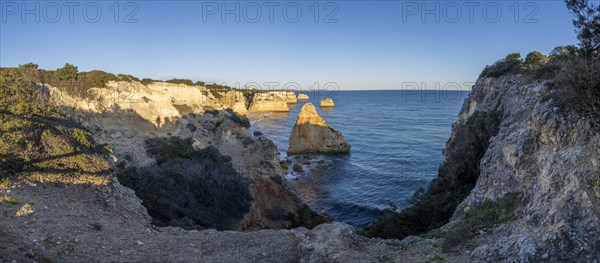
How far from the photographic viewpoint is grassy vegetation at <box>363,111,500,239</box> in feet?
55.7

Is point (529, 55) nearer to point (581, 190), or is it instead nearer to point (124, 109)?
point (581, 190)

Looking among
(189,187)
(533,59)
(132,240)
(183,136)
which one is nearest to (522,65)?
(533,59)

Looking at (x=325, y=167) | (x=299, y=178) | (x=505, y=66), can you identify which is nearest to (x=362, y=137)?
(x=325, y=167)

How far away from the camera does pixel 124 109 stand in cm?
3247

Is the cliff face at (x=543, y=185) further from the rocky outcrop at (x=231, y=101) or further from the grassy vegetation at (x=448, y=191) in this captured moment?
the rocky outcrop at (x=231, y=101)

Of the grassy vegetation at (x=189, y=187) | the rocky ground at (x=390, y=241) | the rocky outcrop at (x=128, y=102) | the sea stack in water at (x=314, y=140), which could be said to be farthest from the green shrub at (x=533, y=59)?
the sea stack in water at (x=314, y=140)

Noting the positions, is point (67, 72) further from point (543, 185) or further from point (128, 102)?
point (543, 185)

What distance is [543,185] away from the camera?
10.1m

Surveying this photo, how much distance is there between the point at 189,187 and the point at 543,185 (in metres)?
18.5

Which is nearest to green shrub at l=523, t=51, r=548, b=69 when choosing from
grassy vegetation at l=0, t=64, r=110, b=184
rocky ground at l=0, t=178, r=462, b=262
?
rocky ground at l=0, t=178, r=462, b=262

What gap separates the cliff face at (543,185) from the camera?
788 centimetres

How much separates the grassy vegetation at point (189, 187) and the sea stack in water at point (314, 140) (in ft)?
94.7

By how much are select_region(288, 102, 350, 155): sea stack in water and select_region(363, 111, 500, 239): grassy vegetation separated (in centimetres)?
3656

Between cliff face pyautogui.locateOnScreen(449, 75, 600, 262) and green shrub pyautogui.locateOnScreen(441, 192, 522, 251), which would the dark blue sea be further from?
green shrub pyautogui.locateOnScreen(441, 192, 522, 251)
